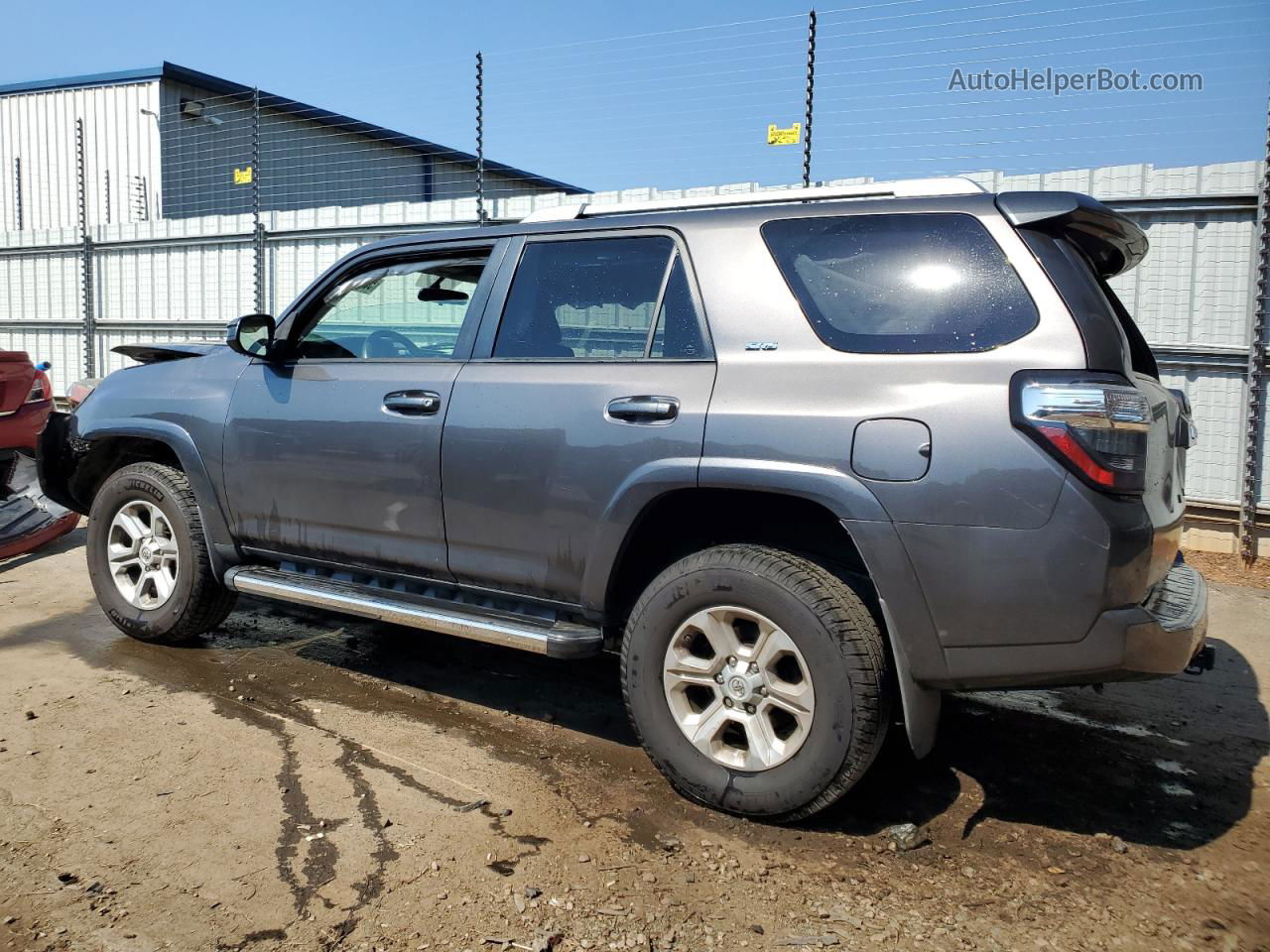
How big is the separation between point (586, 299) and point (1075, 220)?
1.64 meters

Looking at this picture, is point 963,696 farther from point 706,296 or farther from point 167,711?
point 167,711

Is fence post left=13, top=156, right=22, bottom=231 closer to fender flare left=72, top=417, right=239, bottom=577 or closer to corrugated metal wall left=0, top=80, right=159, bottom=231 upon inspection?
corrugated metal wall left=0, top=80, right=159, bottom=231

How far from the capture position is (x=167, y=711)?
A: 388cm

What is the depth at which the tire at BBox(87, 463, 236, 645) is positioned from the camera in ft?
14.6

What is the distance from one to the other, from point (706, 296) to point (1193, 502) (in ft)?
18.0

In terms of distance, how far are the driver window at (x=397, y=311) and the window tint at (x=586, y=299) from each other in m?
0.27

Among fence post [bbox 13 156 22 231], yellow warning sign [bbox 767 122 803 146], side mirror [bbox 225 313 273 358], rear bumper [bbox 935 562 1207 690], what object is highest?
fence post [bbox 13 156 22 231]

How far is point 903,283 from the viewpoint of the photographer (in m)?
2.93

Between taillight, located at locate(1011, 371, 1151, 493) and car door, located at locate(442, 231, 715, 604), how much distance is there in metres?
0.99

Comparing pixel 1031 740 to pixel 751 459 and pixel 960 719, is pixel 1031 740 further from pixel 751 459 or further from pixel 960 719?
pixel 751 459

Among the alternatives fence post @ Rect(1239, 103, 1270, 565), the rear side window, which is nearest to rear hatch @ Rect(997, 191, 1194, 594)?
the rear side window

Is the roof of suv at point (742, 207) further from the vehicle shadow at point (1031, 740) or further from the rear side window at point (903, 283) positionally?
the vehicle shadow at point (1031, 740)

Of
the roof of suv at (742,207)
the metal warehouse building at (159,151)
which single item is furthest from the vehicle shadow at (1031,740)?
the metal warehouse building at (159,151)

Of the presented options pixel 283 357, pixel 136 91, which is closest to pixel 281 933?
pixel 283 357
